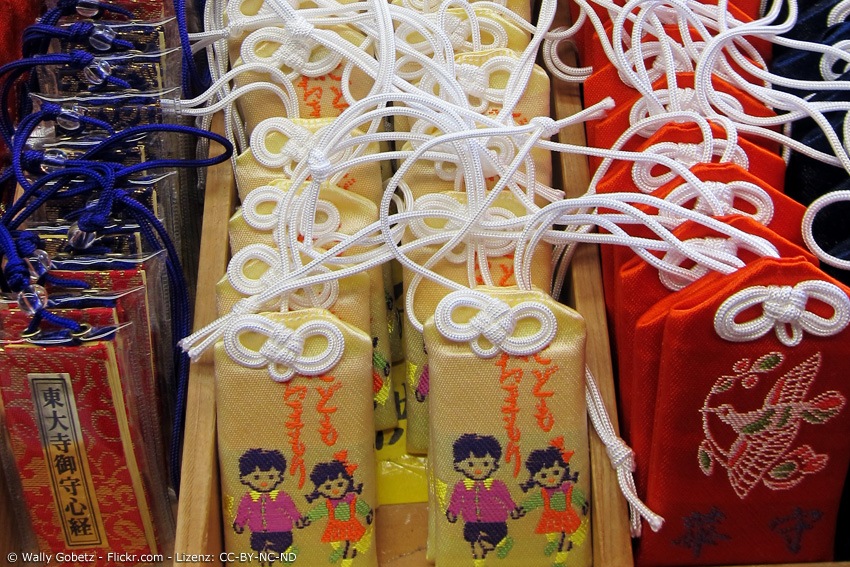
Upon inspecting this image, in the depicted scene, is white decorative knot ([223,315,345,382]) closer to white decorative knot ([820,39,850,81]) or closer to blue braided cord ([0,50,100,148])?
blue braided cord ([0,50,100,148])

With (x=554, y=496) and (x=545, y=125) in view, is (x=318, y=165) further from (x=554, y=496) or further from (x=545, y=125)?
(x=554, y=496)

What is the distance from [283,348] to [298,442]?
3.2 inches

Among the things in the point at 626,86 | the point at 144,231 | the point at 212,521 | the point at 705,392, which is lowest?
the point at 212,521

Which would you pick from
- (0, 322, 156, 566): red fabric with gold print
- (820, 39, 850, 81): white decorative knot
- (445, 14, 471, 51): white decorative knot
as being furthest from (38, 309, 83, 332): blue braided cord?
(820, 39, 850, 81): white decorative knot

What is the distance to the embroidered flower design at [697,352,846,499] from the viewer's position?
0.74 metres

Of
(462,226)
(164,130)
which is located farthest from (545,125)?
(164,130)

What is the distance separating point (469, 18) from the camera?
0.93 m

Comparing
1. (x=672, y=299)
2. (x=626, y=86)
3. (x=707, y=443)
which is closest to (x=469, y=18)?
(x=626, y=86)

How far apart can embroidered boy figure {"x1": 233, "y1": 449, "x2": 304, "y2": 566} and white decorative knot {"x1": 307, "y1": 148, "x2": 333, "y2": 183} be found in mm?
234

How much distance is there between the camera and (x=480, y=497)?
0.80m

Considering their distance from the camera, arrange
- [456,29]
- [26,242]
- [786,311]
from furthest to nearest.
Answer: [456,29]
[26,242]
[786,311]

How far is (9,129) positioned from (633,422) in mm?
654

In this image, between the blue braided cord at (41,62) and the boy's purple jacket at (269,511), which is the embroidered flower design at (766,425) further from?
the blue braided cord at (41,62)

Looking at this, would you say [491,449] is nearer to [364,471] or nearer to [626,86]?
[364,471]
